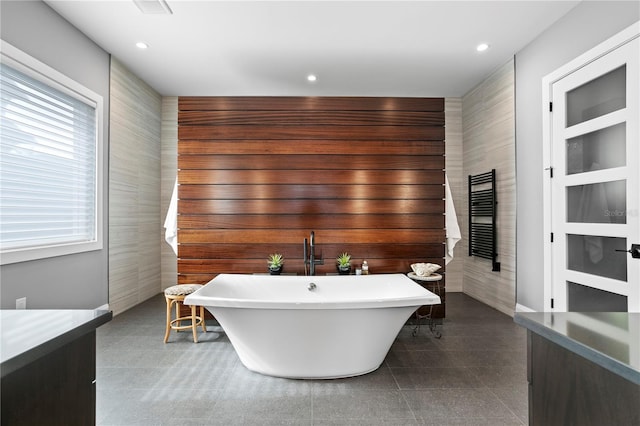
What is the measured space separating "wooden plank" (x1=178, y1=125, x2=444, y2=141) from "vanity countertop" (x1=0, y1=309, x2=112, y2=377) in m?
2.93

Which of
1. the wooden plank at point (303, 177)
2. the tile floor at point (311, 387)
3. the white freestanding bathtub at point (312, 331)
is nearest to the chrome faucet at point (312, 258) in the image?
the wooden plank at point (303, 177)

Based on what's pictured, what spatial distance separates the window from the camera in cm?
258

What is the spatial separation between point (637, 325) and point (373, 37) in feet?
10.6

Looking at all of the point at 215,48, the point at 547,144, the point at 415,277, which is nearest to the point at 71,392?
the point at 415,277

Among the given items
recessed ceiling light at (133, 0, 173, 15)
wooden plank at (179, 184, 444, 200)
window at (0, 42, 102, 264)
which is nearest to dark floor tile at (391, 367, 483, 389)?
wooden plank at (179, 184, 444, 200)

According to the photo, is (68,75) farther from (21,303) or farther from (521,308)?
(521,308)

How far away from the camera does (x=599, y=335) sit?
33.8 inches

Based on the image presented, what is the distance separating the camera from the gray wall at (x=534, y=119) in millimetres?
2861

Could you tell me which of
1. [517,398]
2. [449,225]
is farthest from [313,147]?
[517,398]

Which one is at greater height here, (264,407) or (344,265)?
(344,265)

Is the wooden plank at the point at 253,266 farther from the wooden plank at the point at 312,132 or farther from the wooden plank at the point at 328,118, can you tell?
the wooden plank at the point at 328,118

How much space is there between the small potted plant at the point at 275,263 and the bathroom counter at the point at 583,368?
9.26ft

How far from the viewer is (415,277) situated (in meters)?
3.46

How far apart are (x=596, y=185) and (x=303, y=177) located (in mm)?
2624
